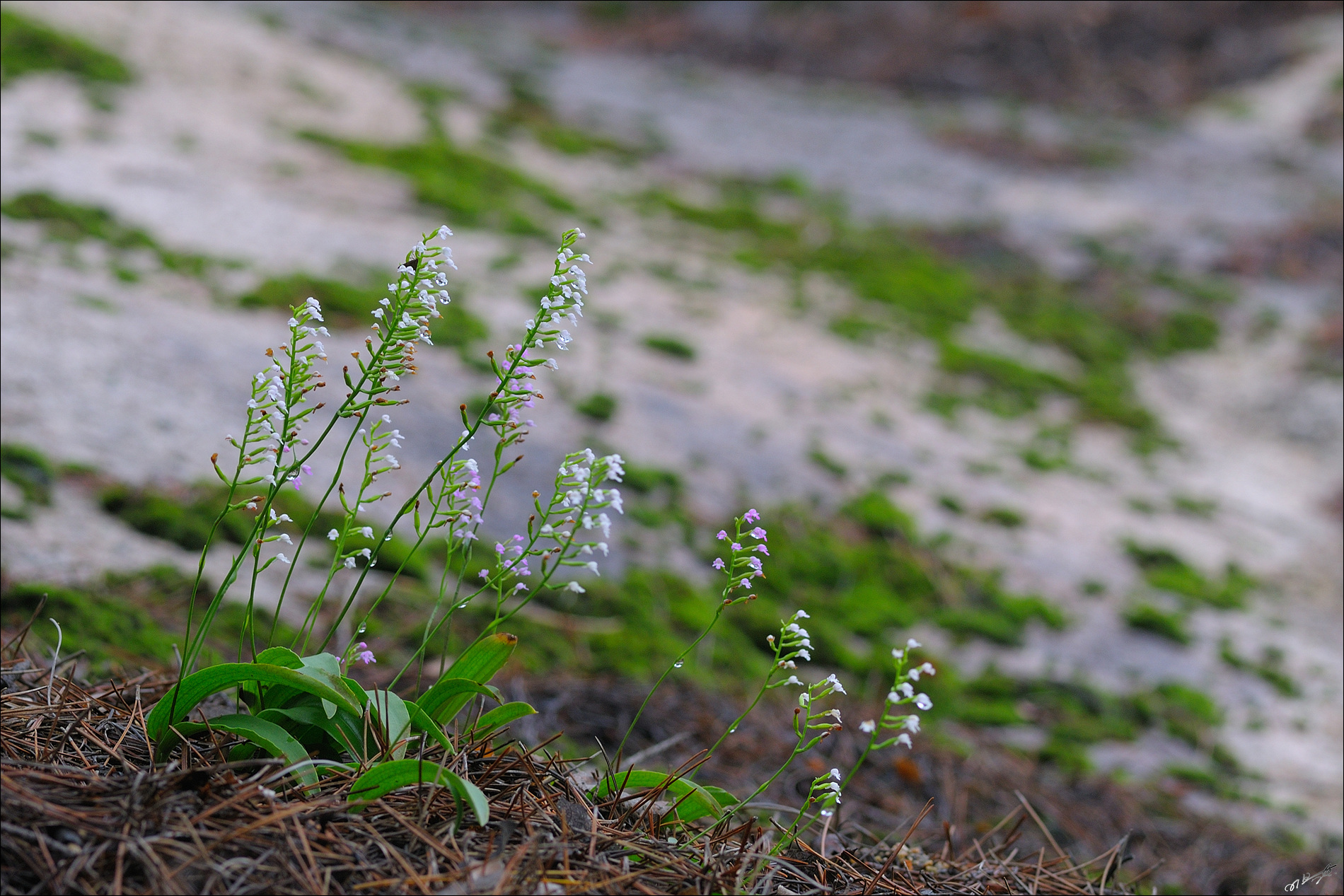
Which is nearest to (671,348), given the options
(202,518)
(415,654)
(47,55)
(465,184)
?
(465,184)

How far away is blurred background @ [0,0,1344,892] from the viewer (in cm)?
354

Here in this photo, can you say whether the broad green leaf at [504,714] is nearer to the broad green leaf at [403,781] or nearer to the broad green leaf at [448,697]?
the broad green leaf at [448,697]

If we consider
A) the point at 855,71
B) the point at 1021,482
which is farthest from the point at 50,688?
the point at 855,71

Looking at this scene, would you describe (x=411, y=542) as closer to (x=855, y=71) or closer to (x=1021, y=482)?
(x=1021, y=482)

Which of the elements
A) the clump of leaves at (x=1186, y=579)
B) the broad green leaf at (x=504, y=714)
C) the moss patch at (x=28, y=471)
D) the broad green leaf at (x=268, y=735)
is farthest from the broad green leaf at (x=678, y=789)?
the clump of leaves at (x=1186, y=579)

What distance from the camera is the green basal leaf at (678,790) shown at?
1822mm

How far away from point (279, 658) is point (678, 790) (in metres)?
0.79

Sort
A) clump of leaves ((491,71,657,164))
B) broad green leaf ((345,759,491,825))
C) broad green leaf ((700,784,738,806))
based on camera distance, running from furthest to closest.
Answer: clump of leaves ((491,71,657,164))
broad green leaf ((700,784,738,806))
broad green leaf ((345,759,491,825))

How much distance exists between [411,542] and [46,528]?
4.23 feet

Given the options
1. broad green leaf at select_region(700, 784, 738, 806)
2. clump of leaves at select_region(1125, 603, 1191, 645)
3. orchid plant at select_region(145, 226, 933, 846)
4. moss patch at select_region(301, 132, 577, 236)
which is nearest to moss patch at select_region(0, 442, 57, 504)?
orchid plant at select_region(145, 226, 933, 846)

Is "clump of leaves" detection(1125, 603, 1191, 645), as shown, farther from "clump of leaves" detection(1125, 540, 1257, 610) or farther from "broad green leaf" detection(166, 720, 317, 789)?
"broad green leaf" detection(166, 720, 317, 789)

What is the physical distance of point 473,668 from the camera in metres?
1.88

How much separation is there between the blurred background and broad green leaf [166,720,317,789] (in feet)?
0.98

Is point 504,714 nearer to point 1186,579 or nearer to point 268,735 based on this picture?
point 268,735
